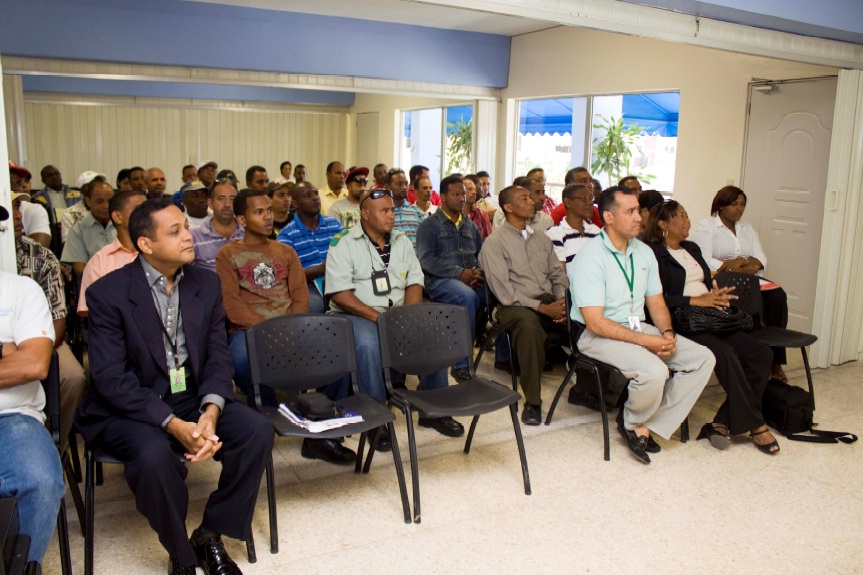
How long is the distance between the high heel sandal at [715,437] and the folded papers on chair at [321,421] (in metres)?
1.99

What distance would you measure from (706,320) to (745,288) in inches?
20.8

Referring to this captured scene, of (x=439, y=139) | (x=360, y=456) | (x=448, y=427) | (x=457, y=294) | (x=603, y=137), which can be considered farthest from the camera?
(x=439, y=139)

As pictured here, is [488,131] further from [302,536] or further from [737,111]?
[302,536]

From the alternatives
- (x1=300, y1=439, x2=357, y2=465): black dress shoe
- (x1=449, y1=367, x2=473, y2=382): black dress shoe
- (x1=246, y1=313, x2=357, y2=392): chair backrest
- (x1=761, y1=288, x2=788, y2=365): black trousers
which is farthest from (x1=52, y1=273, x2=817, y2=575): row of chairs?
(x1=761, y1=288, x2=788, y2=365): black trousers

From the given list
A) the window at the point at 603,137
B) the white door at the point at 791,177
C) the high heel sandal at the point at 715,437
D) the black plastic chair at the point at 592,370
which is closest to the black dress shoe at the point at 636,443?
the black plastic chair at the point at 592,370

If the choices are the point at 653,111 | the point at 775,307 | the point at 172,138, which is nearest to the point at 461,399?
the point at 775,307

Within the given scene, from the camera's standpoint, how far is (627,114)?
8375 millimetres

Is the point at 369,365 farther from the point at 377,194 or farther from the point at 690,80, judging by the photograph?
the point at 690,80

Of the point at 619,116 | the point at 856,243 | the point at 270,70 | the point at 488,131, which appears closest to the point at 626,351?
the point at 856,243

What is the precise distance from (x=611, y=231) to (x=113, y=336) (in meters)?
2.46

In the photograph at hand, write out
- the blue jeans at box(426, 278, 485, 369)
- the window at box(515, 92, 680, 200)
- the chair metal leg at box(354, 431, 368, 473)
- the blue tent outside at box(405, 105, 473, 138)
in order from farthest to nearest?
the blue tent outside at box(405, 105, 473, 138) < the window at box(515, 92, 680, 200) < the blue jeans at box(426, 278, 485, 369) < the chair metal leg at box(354, 431, 368, 473)

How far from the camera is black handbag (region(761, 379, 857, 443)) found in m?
4.01

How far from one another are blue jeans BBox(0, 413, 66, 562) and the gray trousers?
254 cm

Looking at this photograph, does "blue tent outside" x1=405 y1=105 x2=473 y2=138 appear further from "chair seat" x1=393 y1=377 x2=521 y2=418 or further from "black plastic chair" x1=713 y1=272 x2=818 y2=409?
"chair seat" x1=393 y1=377 x2=521 y2=418
